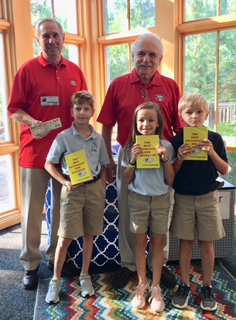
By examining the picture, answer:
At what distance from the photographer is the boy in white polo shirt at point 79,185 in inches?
71.5

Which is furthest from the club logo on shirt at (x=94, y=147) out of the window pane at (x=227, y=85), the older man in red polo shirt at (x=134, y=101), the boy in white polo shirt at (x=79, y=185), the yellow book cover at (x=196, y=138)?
the window pane at (x=227, y=85)

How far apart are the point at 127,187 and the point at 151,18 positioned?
2099mm

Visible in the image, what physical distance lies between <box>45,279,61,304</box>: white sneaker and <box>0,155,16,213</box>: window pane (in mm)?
1512

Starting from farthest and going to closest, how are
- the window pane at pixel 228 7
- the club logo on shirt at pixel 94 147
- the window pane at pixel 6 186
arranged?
the window pane at pixel 6 186 → the window pane at pixel 228 7 → the club logo on shirt at pixel 94 147

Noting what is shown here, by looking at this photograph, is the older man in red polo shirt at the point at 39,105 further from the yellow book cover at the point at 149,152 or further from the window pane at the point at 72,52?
the window pane at the point at 72,52

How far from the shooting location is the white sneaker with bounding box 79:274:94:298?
194 centimetres

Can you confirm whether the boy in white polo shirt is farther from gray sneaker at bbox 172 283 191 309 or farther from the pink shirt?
gray sneaker at bbox 172 283 191 309

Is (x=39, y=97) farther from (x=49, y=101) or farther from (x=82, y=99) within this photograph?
(x=82, y=99)

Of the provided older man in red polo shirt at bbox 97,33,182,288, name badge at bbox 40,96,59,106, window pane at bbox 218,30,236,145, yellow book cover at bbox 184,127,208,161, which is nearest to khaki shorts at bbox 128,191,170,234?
older man in red polo shirt at bbox 97,33,182,288

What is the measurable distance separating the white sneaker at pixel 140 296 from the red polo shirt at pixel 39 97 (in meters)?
0.93

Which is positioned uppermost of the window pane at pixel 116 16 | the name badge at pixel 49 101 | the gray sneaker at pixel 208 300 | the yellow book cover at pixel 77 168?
the window pane at pixel 116 16

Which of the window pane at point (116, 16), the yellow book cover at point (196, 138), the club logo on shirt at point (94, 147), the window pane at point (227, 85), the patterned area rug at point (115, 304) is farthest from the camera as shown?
the window pane at point (116, 16)

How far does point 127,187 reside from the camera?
1969 millimetres

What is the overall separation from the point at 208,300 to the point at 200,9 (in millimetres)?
2508
